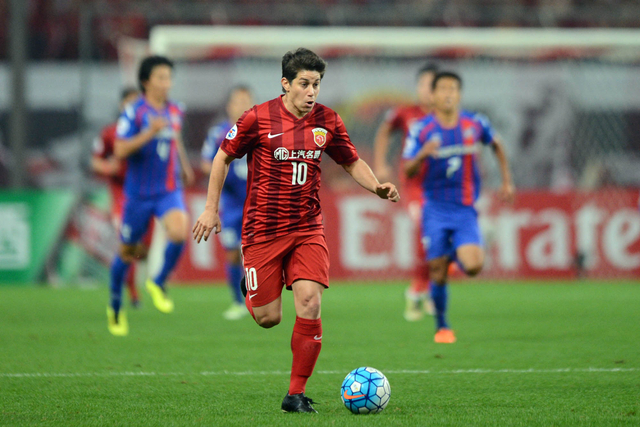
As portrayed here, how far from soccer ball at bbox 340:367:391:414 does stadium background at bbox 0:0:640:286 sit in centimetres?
891

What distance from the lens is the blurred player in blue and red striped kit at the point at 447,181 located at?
24.4 feet

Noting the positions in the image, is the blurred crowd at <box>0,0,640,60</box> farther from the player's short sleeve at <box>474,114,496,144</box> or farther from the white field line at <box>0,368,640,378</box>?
the white field line at <box>0,368,640,378</box>

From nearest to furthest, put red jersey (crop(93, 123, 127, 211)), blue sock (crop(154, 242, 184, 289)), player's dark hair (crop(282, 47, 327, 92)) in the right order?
1. player's dark hair (crop(282, 47, 327, 92))
2. blue sock (crop(154, 242, 184, 289))
3. red jersey (crop(93, 123, 127, 211))

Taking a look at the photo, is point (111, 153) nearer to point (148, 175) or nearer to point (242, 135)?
point (148, 175)

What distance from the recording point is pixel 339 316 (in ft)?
31.6

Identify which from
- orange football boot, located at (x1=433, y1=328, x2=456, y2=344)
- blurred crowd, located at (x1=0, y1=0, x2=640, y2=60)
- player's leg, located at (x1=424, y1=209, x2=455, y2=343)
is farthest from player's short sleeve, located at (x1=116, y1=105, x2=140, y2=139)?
blurred crowd, located at (x1=0, y1=0, x2=640, y2=60)

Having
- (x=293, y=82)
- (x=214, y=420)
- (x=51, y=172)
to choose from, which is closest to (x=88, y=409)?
(x=214, y=420)

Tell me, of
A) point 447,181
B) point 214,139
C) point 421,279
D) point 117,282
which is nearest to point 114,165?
point 214,139

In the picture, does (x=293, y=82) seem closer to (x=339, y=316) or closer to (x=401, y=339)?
(x=401, y=339)

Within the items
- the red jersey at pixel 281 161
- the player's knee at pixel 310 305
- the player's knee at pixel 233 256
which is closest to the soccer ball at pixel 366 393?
the player's knee at pixel 310 305

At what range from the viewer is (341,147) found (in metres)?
5.14

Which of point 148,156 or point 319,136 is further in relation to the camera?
point 148,156

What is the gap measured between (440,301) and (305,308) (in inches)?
114

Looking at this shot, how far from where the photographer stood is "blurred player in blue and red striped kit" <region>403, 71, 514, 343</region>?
7434mm
